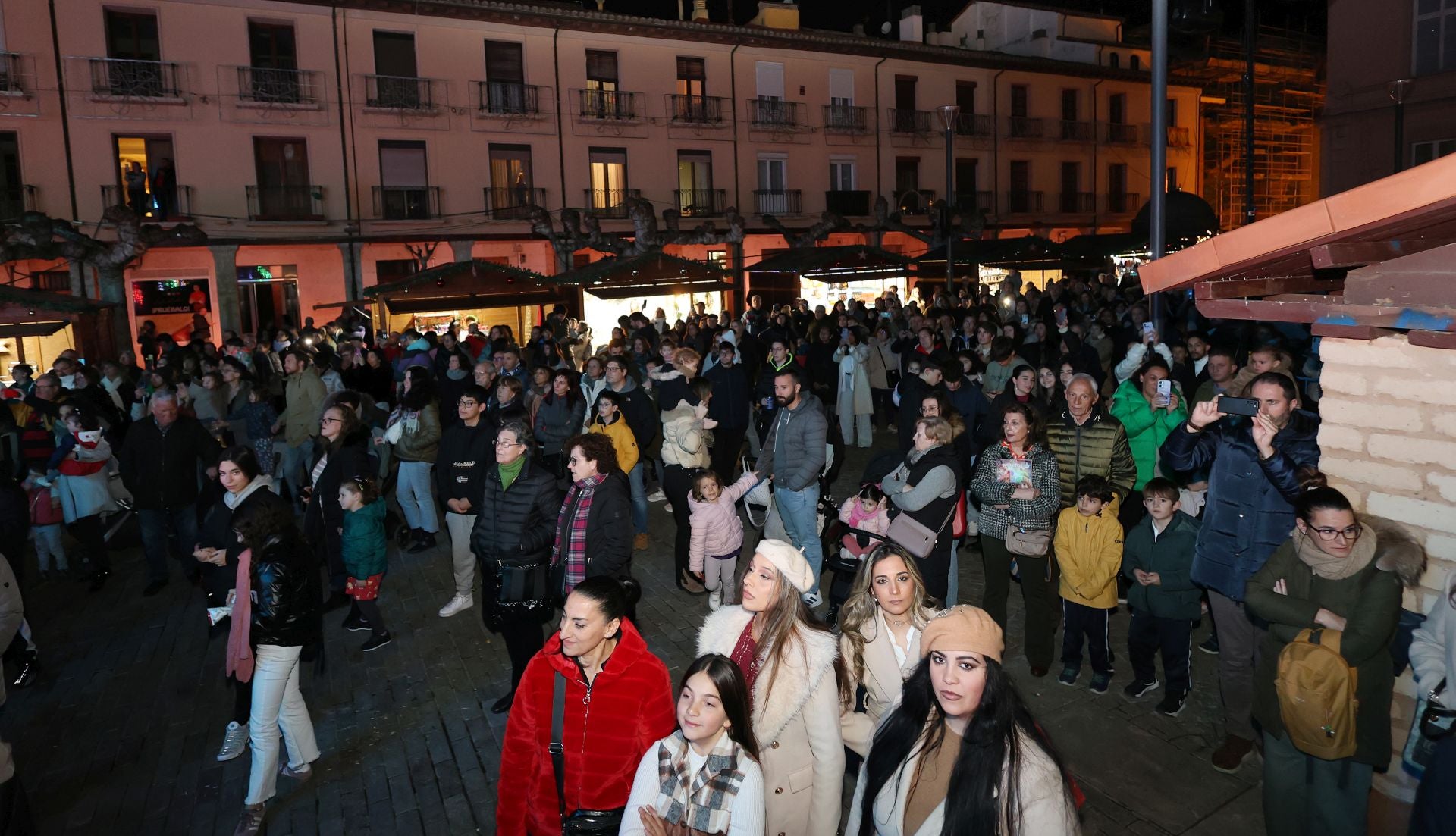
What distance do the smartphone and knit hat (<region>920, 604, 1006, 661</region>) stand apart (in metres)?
2.23

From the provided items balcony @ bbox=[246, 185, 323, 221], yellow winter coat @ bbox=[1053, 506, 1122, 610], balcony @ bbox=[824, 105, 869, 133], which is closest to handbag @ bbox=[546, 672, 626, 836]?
yellow winter coat @ bbox=[1053, 506, 1122, 610]

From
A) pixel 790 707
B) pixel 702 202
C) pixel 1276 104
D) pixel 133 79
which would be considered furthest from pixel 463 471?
Result: pixel 1276 104

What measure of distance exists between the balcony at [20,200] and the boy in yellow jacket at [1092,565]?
23665 mm

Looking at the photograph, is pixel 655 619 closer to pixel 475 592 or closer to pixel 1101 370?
pixel 475 592

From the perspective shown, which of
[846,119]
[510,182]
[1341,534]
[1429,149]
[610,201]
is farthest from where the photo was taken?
[846,119]

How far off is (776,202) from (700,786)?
28.4m

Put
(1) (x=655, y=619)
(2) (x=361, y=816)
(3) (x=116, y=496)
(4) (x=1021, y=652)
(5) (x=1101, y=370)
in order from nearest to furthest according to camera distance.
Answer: (2) (x=361, y=816) → (4) (x=1021, y=652) → (1) (x=655, y=619) → (3) (x=116, y=496) → (5) (x=1101, y=370)

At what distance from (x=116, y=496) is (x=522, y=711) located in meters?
7.95

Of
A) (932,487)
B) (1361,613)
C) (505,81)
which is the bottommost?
(1361,613)

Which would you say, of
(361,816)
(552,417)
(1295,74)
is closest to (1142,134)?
(1295,74)

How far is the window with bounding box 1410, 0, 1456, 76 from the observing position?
19.0 metres

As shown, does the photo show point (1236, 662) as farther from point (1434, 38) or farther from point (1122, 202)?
point (1122, 202)

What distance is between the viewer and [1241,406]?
435 cm

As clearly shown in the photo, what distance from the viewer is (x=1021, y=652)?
617 centimetres
